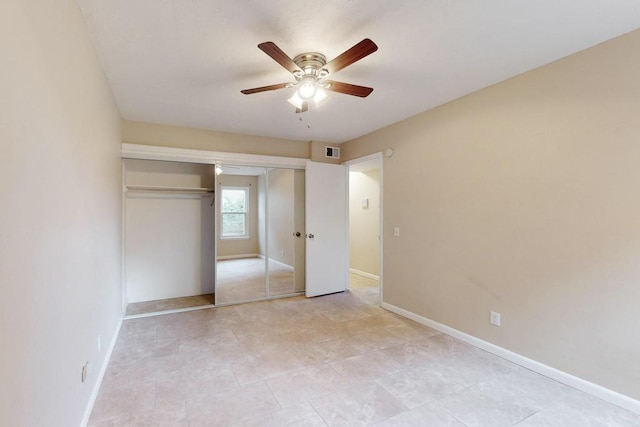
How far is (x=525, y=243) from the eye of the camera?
8.75ft

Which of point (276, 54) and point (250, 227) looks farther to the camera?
point (250, 227)

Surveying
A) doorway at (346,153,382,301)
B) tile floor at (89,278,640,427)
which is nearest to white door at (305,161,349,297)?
doorway at (346,153,382,301)

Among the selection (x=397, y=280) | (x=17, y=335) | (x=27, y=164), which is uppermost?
(x=27, y=164)

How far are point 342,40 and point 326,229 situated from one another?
314 cm

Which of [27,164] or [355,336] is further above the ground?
[27,164]

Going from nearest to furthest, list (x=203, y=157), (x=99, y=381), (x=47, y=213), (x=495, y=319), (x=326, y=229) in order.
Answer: (x=47, y=213), (x=99, y=381), (x=495, y=319), (x=203, y=157), (x=326, y=229)

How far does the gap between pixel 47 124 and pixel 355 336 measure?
9.96 ft

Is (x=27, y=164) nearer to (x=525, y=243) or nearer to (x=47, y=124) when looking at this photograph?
(x=47, y=124)

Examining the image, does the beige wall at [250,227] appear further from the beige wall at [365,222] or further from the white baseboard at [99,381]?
the beige wall at [365,222]

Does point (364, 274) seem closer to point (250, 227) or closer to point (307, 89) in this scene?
point (250, 227)

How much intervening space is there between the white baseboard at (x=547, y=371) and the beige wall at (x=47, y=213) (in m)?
3.20

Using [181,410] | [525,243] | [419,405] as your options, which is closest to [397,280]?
[525,243]

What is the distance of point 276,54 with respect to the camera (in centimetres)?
192

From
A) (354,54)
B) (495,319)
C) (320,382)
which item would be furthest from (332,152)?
(320,382)
